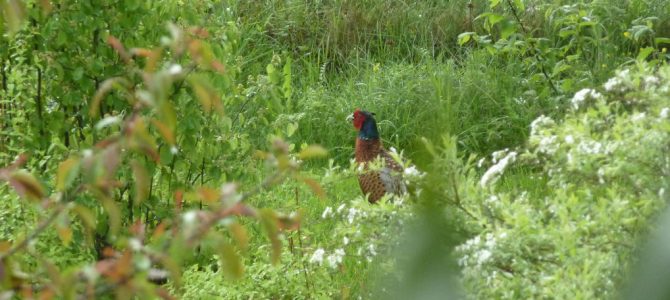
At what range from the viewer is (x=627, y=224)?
7.54 feet

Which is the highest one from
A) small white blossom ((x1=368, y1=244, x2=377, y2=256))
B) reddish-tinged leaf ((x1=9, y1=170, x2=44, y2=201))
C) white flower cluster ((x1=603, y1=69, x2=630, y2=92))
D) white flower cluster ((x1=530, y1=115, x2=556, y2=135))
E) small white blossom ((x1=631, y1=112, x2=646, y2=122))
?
reddish-tinged leaf ((x1=9, y1=170, x2=44, y2=201))

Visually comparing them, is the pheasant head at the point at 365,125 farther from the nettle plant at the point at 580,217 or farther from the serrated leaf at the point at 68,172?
the serrated leaf at the point at 68,172

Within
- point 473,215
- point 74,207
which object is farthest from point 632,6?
point 74,207

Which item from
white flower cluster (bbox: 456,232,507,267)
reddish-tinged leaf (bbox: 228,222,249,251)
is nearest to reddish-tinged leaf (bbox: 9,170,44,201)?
reddish-tinged leaf (bbox: 228,222,249,251)

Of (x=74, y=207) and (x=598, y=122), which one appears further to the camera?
(x=598, y=122)

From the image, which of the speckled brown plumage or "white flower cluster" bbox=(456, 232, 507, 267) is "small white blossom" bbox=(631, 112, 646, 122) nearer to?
"white flower cluster" bbox=(456, 232, 507, 267)

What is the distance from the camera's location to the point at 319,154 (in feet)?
5.58

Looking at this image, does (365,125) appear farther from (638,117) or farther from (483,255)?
(483,255)

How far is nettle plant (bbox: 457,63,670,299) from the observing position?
2.22 m

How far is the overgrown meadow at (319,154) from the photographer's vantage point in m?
1.36

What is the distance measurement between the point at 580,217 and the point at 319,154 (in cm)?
92

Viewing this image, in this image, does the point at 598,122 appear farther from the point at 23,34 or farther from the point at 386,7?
the point at 386,7

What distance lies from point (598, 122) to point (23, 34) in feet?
6.87

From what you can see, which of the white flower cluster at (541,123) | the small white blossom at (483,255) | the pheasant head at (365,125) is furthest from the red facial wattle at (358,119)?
the small white blossom at (483,255)
